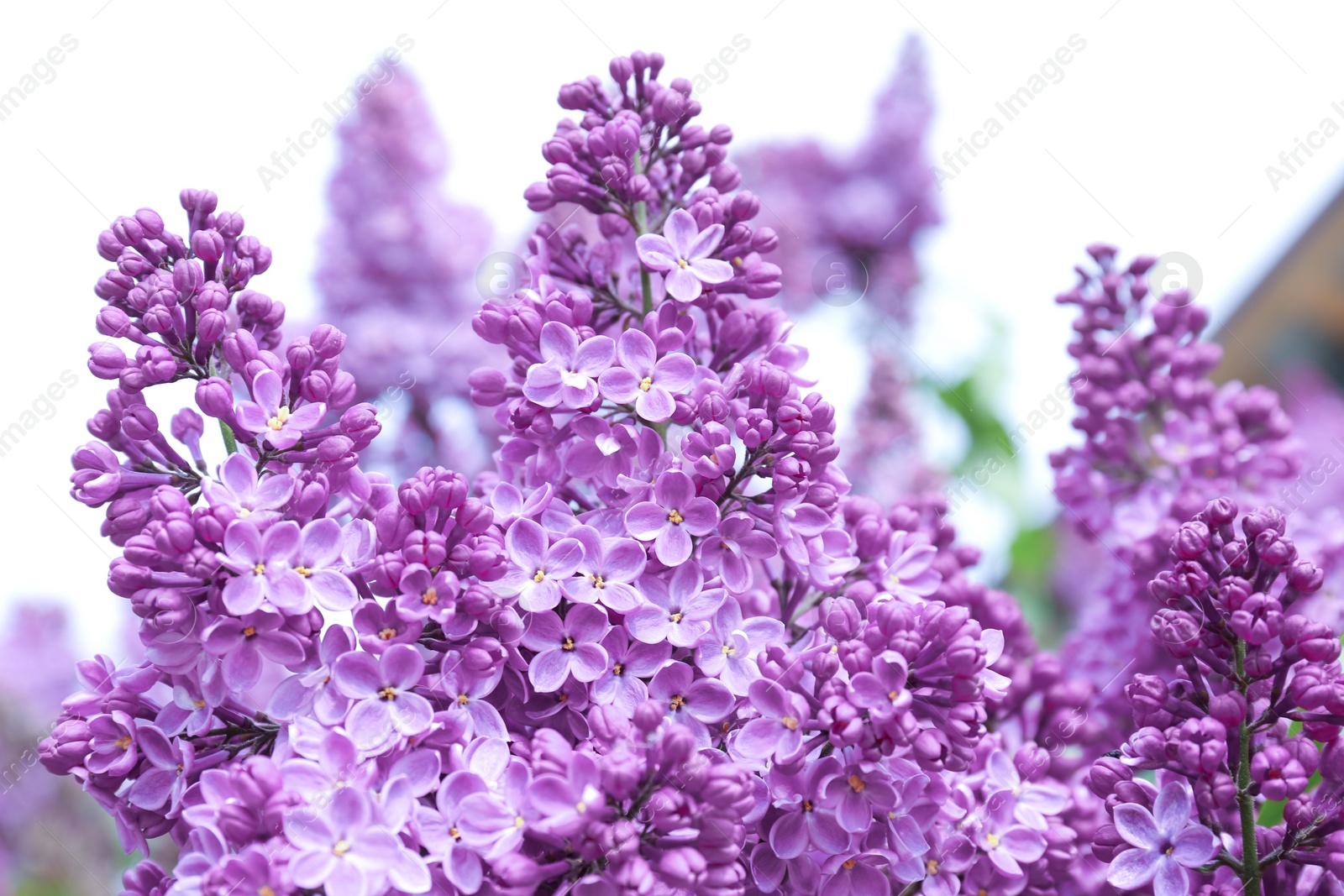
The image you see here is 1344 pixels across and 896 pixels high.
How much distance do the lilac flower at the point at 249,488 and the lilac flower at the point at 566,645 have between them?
30 centimetres

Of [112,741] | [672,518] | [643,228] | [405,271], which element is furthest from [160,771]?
[405,271]

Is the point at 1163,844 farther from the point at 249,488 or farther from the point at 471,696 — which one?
the point at 249,488

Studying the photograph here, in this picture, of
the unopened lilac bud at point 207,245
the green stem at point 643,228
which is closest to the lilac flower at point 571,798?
the green stem at point 643,228

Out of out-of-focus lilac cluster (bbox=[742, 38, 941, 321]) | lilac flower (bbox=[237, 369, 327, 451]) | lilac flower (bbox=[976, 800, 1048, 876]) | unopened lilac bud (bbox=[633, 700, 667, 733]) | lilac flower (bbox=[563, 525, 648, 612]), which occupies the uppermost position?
out-of-focus lilac cluster (bbox=[742, 38, 941, 321])

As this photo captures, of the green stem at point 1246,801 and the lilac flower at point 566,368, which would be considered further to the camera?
the lilac flower at point 566,368

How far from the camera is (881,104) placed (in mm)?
4402

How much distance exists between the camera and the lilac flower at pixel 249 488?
1102 millimetres

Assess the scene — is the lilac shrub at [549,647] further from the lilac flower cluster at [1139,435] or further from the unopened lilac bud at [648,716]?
the lilac flower cluster at [1139,435]

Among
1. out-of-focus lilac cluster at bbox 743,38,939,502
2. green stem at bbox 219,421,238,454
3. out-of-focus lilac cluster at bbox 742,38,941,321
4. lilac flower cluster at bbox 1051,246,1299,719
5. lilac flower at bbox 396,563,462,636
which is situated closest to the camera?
lilac flower at bbox 396,563,462,636

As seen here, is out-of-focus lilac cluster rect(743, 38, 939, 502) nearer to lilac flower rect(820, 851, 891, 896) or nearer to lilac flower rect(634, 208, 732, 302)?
lilac flower rect(634, 208, 732, 302)

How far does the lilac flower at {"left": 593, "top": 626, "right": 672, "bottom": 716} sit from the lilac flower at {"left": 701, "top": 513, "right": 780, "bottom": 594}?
0.11 meters

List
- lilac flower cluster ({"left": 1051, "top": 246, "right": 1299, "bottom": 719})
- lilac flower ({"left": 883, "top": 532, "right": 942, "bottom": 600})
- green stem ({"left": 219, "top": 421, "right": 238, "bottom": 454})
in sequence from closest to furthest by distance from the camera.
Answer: green stem ({"left": 219, "top": 421, "right": 238, "bottom": 454}) → lilac flower ({"left": 883, "top": 532, "right": 942, "bottom": 600}) → lilac flower cluster ({"left": 1051, "top": 246, "right": 1299, "bottom": 719})

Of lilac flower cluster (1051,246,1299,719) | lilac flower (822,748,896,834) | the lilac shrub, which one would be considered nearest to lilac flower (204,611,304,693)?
the lilac shrub

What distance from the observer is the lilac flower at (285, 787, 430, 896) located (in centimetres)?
Result: 95
